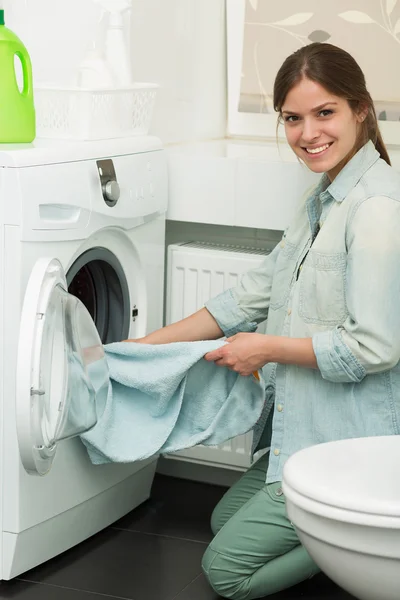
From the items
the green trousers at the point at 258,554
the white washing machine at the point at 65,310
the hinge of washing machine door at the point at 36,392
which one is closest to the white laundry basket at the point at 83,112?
the white washing machine at the point at 65,310

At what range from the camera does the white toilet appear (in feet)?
4.97

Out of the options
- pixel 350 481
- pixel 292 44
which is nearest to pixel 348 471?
pixel 350 481

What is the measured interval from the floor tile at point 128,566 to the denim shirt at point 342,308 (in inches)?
13.4

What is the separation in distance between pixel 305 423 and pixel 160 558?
1.69ft

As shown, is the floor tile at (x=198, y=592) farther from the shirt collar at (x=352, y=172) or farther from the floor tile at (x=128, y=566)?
the shirt collar at (x=352, y=172)

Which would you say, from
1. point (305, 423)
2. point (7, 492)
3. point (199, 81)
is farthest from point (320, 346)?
point (199, 81)

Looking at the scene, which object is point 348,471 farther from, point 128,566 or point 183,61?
point 183,61

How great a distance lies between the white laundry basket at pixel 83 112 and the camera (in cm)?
221

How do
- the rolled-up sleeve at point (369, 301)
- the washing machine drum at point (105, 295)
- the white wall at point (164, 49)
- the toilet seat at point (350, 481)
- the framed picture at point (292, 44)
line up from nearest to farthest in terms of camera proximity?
the toilet seat at point (350, 481) < the rolled-up sleeve at point (369, 301) < the washing machine drum at point (105, 295) < the white wall at point (164, 49) < the framed picture at point (292, 44)

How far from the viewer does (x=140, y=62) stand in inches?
104

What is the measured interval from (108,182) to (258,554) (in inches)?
35.2

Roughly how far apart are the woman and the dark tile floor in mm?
91

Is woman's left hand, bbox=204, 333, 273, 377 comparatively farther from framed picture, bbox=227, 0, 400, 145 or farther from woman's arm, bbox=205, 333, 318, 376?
framed picture, bbox=227, 0, 400, 145

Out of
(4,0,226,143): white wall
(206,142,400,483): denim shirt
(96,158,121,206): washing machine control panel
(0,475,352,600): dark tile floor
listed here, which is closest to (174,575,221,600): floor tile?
(0,475,352,600): dark tile floor
